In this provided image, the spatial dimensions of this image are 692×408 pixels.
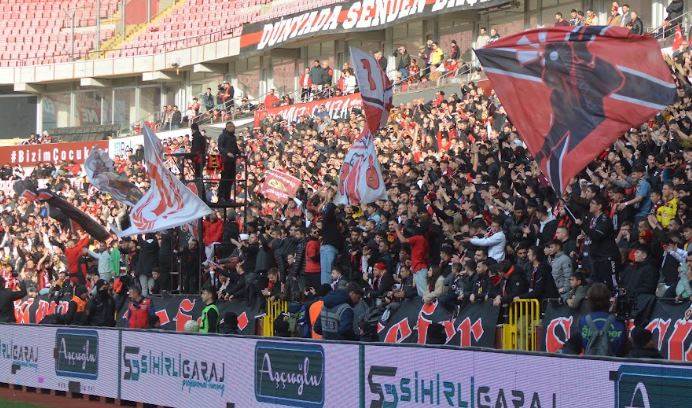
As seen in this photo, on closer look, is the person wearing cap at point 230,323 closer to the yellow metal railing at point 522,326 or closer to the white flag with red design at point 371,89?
the yellow metal railing at point 522,326

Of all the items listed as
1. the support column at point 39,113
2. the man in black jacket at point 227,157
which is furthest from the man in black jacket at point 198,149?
the support column at point 39,113

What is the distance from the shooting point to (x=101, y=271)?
24141 mm

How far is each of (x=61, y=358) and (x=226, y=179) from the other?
4074 millimetres

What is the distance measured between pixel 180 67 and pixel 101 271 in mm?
25115

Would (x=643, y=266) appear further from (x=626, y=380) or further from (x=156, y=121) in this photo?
(x=156, y=121)

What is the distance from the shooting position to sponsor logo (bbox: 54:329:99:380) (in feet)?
55.9

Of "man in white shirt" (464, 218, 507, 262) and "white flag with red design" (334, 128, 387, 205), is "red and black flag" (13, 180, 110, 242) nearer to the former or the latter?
"white flag with red design" (334, 128, 387, 205)

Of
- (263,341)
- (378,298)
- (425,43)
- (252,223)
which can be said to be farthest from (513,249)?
(425,43)

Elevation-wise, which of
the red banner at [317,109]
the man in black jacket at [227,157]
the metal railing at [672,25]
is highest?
the metal railing at [672,25]

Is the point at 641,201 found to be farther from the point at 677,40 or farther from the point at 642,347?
the point at 677,40

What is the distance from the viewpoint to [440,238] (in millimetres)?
17922

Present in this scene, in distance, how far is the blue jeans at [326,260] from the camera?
18.7 m

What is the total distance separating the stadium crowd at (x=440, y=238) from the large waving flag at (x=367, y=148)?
47 centimetres

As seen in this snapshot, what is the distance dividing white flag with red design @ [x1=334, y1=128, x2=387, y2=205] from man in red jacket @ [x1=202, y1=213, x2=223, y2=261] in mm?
3183
